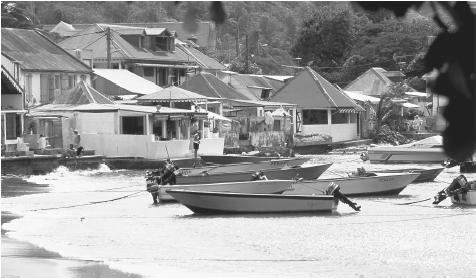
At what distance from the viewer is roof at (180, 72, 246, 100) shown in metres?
57.6

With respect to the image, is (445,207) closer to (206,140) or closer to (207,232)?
(207,232)

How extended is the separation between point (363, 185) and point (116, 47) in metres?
35.4

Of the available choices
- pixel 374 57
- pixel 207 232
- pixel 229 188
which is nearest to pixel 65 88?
pixel 229 188

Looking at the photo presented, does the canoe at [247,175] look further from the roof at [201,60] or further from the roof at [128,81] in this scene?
the roof at [201,60]

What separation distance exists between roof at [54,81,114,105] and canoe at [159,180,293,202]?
693 inches

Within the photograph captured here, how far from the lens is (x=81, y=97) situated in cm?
4588

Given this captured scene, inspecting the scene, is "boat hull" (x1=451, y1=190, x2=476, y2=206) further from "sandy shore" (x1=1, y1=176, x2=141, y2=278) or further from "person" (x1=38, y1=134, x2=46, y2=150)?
"person" (x1=38, y1=134, x2=46, y2=150)

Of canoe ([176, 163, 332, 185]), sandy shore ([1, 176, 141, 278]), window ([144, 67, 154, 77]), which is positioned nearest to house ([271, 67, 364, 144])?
window ([144, 67, 154, 77])

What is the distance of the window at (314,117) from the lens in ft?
219

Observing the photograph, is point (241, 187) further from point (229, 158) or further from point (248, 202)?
point (229, 158)

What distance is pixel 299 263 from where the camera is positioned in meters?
18.8

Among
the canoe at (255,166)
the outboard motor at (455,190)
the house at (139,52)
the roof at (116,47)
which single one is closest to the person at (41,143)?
the canoe at (255,166)

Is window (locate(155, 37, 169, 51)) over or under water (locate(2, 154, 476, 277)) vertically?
over

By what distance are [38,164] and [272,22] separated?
11552cm
